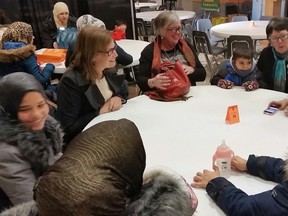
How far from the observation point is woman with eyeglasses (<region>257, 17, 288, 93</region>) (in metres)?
2.70

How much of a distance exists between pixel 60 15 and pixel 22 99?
12.2 ft

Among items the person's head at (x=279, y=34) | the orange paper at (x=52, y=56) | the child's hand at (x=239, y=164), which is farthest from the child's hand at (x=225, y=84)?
the orange paper at (x=52, y=56)

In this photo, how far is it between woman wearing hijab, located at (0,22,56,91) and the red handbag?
139 centimetres

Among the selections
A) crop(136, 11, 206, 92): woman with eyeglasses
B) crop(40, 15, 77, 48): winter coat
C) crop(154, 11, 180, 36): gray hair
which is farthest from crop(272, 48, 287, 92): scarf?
crop(40, 15, 77, 48): winter coat

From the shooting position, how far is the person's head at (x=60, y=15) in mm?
4852

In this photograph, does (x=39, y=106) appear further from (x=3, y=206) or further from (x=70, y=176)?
(x=70, y=176)

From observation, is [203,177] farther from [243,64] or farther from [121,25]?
[121,25]

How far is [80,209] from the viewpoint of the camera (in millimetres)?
779

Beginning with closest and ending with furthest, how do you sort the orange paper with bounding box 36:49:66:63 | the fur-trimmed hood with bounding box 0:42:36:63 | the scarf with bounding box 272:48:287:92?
the scarf with bounding box 272:48:287:92
the fur-trimmed hood with bounding box 0:42:36:63
the orange paper with bounding box 36:49:66:63

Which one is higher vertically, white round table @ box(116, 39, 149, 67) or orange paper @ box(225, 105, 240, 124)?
white round table @ box(116, 39, 149, 67)

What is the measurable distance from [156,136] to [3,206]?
0.92 metres

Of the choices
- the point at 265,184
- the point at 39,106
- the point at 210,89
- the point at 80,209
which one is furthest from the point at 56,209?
the point at 210,89

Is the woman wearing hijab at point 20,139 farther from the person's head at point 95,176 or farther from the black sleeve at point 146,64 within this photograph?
the black sleeve at point 146,64

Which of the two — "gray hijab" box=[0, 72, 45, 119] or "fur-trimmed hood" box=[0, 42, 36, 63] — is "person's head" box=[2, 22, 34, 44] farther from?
"gray hijab" box=[0, 72, 45, 119]
